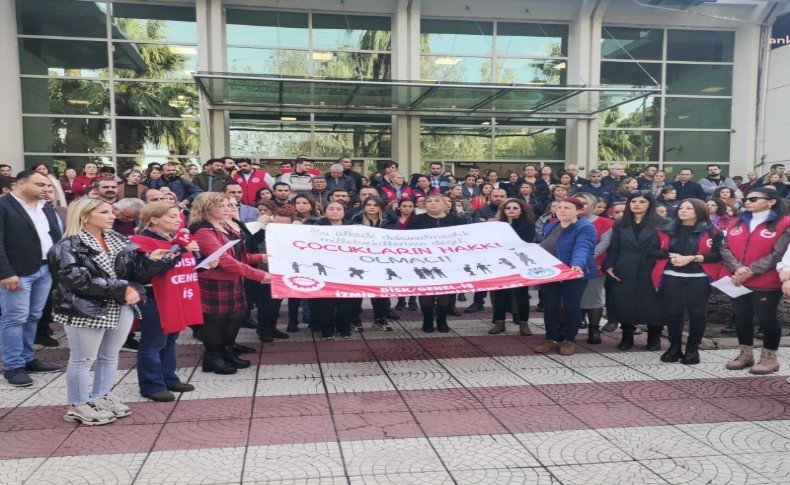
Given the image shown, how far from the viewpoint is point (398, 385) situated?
5.41 meters

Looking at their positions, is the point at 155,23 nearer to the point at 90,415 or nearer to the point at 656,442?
the point at 90,415

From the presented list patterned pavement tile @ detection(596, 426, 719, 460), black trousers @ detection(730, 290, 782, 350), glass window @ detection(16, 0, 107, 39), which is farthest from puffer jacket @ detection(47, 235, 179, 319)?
glass window @ detection(16, 0, 107, 39)

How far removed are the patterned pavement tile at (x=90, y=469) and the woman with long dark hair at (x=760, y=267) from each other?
5.45 meters

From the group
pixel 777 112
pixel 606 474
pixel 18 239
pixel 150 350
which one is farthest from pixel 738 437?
pixel 777 112

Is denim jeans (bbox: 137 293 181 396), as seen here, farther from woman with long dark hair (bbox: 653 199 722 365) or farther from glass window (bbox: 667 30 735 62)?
glass window (bbox: 667 30 735 62)

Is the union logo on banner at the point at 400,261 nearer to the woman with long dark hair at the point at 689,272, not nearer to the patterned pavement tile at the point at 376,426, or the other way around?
the woman with long dark hair at the point at 689,272

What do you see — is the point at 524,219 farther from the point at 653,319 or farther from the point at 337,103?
the point at 337,103

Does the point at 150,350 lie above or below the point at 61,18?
below

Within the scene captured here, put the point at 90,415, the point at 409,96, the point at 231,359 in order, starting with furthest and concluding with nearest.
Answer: the point at 409,96, the point at 231,359, the point at 90,415

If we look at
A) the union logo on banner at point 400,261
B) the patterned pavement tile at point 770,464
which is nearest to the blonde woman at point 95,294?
the union logo on banner at point 400,261

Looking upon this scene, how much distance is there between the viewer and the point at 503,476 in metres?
3.58

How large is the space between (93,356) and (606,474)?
12.1ft

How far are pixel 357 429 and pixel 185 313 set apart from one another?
1.80 metres

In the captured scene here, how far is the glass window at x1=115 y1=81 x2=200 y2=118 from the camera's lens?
627 inches
